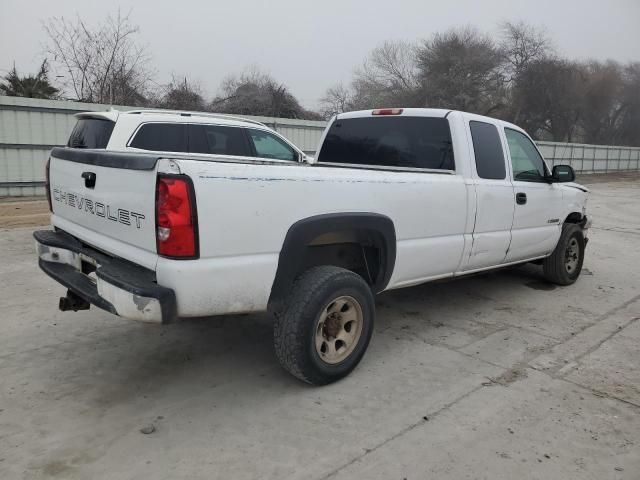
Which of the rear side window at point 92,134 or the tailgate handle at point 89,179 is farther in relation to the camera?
the rear side window at point 92,134

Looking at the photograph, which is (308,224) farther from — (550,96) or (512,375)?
(550,96)

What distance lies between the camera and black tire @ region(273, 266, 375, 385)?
3.11m

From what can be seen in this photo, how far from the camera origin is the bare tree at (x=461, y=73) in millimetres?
36969

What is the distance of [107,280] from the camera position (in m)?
2.81

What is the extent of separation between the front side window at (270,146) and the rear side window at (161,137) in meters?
1.18

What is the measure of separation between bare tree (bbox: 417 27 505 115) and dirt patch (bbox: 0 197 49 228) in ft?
100

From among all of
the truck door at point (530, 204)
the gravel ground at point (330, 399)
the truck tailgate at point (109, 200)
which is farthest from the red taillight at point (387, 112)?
the truck tailgate at point (109, 200)

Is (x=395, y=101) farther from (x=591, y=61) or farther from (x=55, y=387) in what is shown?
(x=55, y=387)

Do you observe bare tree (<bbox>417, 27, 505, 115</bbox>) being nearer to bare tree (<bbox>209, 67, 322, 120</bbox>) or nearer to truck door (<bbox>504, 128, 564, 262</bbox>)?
bare tree (<bbox>209, 67, 322, 120</bbox>)


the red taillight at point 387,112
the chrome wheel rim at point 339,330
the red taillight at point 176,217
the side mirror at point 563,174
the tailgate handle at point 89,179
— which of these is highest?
the red taillight at point 387,112

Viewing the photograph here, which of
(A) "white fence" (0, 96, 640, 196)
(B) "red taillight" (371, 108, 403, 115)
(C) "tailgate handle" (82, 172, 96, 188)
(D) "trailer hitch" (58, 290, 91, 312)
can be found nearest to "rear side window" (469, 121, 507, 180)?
(B) "red taillight" (371, 108, 403, 115)

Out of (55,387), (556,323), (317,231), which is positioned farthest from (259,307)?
(556,323)

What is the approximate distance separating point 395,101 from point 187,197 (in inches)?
1521

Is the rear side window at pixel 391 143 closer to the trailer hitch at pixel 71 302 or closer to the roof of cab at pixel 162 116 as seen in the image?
the trailer hitch at pixel 71 302
